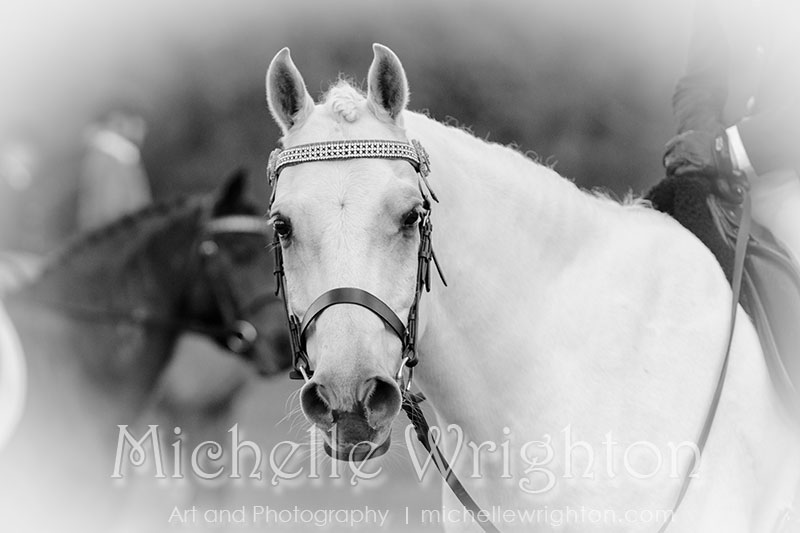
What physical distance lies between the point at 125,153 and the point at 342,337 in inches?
242

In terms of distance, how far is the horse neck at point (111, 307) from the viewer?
4547 mm

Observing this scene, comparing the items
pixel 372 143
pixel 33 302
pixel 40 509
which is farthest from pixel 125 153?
pixel 372 143

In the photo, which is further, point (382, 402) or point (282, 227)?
point (282, 227)

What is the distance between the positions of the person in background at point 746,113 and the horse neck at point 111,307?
3139 millimetres

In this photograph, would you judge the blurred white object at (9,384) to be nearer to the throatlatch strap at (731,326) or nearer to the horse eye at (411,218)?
the horse eye at (411,218)

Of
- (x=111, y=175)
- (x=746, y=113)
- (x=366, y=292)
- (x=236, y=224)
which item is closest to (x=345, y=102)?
(x=366, y=292)

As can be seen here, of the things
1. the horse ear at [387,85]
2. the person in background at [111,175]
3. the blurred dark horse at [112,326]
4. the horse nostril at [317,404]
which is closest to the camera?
the horse nostril at [317,404]

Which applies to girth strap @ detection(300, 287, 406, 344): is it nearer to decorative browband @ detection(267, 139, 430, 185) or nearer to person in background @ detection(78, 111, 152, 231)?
decorative browband @ detection(267, 139, 430, 185)

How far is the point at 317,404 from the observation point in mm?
2039

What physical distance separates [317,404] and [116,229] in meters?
3.25

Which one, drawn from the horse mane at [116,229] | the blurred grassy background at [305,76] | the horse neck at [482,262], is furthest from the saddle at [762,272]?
the blurred grassy background at [305,76]

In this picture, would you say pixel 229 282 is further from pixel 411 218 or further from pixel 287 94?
pixel 411 218

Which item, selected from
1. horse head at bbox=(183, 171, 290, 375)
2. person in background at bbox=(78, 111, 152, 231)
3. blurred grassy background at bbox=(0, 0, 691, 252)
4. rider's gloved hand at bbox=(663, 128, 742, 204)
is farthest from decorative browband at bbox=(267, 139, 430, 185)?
blurred grassy background at bbox=(0, 0, 691, 252)

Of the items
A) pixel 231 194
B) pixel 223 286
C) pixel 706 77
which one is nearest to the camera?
pixel 706 77
